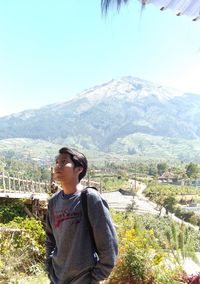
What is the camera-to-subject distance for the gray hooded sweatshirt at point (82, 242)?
5.15 feet

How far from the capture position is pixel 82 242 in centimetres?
160

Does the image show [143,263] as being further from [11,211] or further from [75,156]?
[11,211]

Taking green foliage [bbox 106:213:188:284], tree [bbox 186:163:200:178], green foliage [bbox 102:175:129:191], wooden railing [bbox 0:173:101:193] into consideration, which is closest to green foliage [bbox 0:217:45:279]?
green foliage [bbox 106:213:188:284]

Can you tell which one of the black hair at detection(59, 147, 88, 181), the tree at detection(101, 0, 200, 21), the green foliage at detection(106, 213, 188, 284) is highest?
the tree at detection(101, 0, 200, 21)

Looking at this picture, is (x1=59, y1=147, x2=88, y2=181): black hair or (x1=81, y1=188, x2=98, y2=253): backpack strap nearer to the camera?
(x1=81, y1=188, x2=98, y2=253): backpack strap

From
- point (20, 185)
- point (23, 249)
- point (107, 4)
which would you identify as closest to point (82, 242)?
point (107, 4)

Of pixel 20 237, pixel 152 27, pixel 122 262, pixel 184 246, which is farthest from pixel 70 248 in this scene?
pixel 20 237

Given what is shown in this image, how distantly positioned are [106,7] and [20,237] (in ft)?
12.7

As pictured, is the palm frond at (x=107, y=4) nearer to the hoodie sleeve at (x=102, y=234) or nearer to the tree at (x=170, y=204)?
the hoodie sleeve at (x=102, y=234)

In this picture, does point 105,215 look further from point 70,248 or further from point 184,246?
point 184,246

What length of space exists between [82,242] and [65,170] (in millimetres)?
309

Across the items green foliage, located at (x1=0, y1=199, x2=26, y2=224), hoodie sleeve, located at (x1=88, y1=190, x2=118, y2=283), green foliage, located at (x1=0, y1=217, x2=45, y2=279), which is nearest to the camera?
hoodie sleeve, located at (x1=88, y1=190, x2=118, y2=283)

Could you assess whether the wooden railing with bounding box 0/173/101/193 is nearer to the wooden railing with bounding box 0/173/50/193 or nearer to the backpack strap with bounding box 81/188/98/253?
the wooden railing with bounding box 0/173/50/193

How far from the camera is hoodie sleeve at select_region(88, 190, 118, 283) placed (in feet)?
5.14
